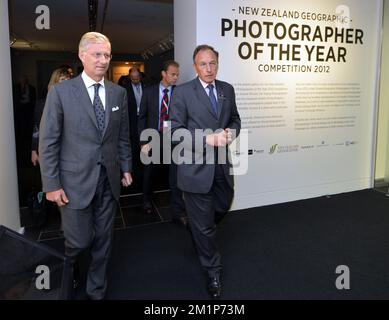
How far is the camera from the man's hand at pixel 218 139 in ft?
7.25

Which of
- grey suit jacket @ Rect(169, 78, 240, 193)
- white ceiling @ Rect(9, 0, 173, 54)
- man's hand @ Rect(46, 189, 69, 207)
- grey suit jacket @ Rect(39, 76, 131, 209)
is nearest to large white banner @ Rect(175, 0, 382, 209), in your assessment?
grey suit jacket @ Rect(169, 78, 240, 193)

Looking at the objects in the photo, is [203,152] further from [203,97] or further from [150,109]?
[150,109]

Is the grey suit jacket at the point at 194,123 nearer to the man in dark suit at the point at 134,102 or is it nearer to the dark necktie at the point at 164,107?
the dark necktie at the point at 164,107

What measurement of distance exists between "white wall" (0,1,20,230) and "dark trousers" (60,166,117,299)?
42.0 inches

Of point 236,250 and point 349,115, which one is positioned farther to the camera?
point 349,115

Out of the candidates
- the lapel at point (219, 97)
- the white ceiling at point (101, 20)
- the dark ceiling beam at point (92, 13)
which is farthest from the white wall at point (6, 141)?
the dark ceiling beam at point (92, 13)

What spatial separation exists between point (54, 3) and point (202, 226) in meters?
5.50

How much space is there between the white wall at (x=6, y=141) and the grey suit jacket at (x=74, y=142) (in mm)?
1145

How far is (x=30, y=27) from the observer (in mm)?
8531

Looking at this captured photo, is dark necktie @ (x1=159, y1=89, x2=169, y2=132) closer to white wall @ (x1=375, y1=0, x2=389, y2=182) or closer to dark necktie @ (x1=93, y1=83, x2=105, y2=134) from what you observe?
dark necktie @ (x1=93, y1=83, x2=105, y2=134)

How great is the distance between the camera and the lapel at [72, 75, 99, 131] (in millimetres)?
2066

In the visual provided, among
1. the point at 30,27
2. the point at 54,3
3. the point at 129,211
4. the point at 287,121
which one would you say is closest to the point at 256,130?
the point at 287,121

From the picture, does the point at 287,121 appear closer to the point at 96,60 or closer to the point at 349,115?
the point at 349,115
